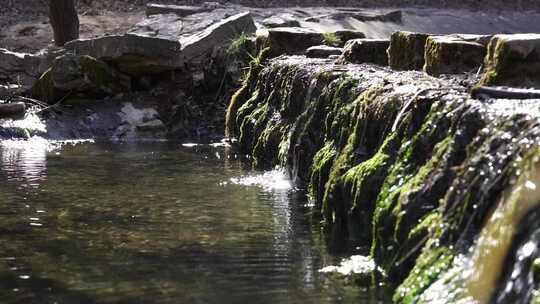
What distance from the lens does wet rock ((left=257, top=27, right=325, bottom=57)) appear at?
1341cm

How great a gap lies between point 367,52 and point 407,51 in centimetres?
113

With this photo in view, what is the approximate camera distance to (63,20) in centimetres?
1906

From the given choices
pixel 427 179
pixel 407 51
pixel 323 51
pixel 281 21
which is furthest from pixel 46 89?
pixel 427 179

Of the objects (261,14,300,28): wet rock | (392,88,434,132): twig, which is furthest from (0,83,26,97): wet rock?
(392,88,434,132): twig

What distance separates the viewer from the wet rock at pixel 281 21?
17797 millimetres

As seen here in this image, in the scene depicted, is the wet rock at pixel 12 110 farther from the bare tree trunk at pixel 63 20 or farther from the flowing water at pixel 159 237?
the bare tree trunk at pixel 63 20

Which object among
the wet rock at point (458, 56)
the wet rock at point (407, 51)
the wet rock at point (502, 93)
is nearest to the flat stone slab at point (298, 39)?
the wet rock at point (407, 51)

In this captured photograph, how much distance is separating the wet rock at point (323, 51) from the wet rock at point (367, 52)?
1112 mm

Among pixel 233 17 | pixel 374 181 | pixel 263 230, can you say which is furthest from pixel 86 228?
pixel 233 17

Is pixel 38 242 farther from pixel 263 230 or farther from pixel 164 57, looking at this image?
pixel 164 57

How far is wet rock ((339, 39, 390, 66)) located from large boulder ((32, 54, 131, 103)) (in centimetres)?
675

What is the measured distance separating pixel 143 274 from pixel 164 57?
10.7 metres

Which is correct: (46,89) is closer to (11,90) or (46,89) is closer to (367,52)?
(11,90)

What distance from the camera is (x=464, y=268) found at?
4785 mm
